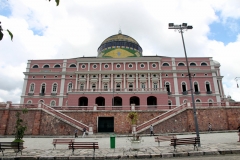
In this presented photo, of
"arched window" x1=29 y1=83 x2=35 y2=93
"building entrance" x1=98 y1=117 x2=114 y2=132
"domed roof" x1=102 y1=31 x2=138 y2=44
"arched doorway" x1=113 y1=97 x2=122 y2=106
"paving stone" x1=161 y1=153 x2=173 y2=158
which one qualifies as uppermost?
"domed roof" x1=102 y1=31 x2=138 y2=44

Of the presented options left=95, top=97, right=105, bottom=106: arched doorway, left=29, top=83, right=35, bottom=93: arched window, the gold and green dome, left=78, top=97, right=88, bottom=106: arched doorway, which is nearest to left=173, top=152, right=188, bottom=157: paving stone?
left=95, top=97, right=105, bottom=106: arched doorway

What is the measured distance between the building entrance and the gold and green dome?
22.9 m

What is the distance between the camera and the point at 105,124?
23.2 metres

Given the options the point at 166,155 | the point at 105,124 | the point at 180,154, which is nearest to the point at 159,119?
the point at 105,124

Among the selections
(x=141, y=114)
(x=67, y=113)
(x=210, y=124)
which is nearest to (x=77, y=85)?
(x=67, y=113)

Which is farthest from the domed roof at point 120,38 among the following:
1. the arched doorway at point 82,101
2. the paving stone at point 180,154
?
the paving stone at point 180,154

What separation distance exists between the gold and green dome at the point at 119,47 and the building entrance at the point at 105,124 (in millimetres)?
22928

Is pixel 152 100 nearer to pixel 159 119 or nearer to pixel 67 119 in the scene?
pixel 159 119

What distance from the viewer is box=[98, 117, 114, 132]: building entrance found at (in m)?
23.0

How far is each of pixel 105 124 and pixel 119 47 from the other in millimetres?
25741

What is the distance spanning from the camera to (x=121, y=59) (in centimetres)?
3856

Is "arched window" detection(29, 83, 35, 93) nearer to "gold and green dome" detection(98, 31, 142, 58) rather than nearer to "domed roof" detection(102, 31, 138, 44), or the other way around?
"gold and green dome" detection(98, 31, 142, 58)

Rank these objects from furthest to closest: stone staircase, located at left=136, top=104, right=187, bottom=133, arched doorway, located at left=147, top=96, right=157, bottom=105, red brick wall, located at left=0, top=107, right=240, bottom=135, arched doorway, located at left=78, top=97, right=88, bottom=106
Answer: arched doorway, located at left=147, top=96, right=157, bottom=105
arched doorway, located at left=78, top=97, right=88, bottom=106
red brick wall, located at left=0, top=107, right=240, bottom=135
stone staircase, located at left=136, top=104, right=187, bottom=133

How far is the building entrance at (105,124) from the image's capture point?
23.0 m
